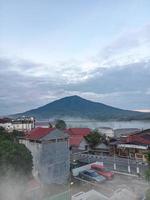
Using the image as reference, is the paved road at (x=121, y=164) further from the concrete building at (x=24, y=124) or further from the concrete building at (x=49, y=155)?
the concrete building at (x=24, y=124)

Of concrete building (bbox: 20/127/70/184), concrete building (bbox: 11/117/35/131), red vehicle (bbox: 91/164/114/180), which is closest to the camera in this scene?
concrete building (bbox: 20/127/70/184)

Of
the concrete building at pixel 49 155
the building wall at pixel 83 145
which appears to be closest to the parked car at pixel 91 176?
the concrete building at pixel 49 155

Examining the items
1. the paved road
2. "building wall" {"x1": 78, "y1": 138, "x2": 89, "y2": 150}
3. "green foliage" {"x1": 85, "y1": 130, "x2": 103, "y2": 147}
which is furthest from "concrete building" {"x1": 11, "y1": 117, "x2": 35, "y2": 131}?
the paved road

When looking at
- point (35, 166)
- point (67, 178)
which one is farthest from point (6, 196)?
point (67, 178)

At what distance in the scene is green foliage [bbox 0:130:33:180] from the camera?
13.7 metres

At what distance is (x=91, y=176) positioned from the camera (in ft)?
58.2

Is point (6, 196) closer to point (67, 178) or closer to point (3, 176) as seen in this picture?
point (3, 176)

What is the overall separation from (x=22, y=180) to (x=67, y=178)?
4.99m

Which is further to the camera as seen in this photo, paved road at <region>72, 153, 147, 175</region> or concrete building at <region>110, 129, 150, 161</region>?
concrete building at <region>110, 129, 150, 161</region>

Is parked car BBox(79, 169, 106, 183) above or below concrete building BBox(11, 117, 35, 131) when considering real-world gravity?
below

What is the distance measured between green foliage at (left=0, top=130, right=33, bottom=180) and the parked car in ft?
A: 15.0

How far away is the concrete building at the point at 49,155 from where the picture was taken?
1759 centimetres

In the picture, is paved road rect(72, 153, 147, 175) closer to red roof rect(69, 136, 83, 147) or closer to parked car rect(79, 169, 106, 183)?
parked car rect(79, 169, 106, 183)

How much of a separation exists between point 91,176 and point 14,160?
6070mm
